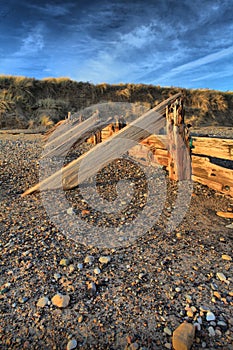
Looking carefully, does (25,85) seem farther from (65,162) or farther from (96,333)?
(96,333)

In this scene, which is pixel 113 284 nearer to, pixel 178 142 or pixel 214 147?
pixel 178 142

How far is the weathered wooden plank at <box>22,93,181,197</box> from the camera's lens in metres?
3.65

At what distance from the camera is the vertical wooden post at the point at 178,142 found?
4.04 m

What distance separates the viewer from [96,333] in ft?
5.17

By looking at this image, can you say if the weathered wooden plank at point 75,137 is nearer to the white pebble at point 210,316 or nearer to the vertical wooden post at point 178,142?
the vertical wooden post at point 178,142

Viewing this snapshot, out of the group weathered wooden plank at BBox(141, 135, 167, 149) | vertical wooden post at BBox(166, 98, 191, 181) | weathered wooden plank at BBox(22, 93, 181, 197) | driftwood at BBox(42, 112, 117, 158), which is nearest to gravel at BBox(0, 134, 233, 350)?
weathered wooden plank at BBox(22, 93, 181, 197)

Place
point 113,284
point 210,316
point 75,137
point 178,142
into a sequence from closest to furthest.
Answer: point 210,316
point 113,284
point 178,142
point 75,137

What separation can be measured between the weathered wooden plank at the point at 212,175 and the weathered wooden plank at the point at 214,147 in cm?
23

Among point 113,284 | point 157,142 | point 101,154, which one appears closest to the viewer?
point 113,284

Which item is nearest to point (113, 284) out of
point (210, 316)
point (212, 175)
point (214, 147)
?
point (210, 316)

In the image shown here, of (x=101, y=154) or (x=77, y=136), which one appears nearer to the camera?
(x=101, y=154)

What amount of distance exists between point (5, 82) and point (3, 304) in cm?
1831

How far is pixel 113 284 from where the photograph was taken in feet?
6.59

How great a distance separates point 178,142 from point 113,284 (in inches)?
108
